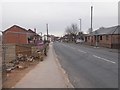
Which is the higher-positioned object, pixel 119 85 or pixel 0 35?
pixel 0 35

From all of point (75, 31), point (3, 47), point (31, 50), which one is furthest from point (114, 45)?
point (75, 31)

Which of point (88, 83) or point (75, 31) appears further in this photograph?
point (75, 31)

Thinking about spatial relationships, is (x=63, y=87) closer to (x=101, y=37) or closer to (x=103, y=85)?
(x=103, y=85)

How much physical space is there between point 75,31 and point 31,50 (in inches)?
4685

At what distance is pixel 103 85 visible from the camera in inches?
438

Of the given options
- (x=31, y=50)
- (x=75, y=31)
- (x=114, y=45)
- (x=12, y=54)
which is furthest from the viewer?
(x=75, y=31)

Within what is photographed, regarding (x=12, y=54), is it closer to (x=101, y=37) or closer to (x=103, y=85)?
(x=103, y=85)

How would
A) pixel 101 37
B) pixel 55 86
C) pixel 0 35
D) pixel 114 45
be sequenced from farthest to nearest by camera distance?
pixel 101 37 → pixel 114 45 → pixel 0 35 → pixel 55 86

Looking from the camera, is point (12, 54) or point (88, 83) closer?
point (88, 83)

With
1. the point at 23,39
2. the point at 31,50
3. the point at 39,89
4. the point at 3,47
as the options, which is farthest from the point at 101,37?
the point at 39,89

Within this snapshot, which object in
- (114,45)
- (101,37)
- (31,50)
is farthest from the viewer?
(101,37)

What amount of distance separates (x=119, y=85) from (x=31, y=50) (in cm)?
1603

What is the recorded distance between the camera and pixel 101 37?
68.4m

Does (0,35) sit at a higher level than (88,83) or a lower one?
higher
